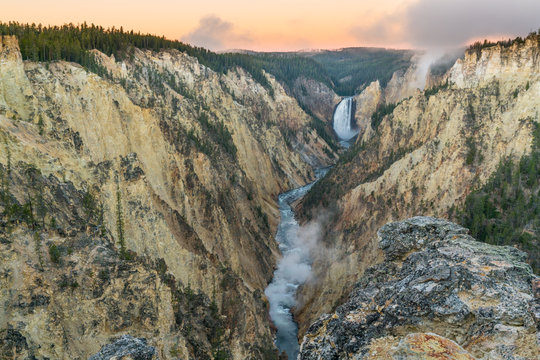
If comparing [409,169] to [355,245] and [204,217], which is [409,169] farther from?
[204,217]

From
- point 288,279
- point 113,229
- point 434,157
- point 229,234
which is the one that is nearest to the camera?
point 113,229

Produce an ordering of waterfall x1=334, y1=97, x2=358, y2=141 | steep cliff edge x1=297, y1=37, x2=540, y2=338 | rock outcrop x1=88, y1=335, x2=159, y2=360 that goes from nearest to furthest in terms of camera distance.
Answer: rock outcrop x1=88, y1=335, x2=159, y2=360 < steep cliff edge x1=297, y1=37, x2=540, y2=338 < waterfall x1=334, y1=97, x2=358, y2=141

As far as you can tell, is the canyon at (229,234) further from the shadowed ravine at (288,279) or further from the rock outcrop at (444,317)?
the shadowed ravine at (288,279)

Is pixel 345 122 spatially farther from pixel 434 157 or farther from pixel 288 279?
pixel 288 279

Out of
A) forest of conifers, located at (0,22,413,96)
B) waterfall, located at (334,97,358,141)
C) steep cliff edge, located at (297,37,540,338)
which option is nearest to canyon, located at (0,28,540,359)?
steep cliff edge, located at (297,37,540,338)

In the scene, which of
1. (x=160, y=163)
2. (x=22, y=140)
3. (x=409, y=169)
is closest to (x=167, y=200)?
(x=160, y=163)

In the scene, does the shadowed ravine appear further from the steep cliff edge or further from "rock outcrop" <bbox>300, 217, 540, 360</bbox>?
"rock outcrop" <bbox>300, 217, 540, 360</bbox>

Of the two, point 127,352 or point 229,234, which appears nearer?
point 127,352

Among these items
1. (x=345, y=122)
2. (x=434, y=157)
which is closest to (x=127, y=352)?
(x=434, y=157)
